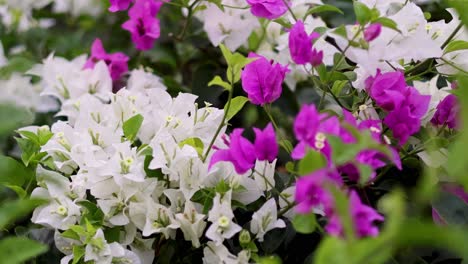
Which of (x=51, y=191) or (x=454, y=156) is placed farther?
(x=51, y=191)

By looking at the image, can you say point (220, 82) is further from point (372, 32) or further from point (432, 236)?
point (432, 236)

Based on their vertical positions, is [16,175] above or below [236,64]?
below

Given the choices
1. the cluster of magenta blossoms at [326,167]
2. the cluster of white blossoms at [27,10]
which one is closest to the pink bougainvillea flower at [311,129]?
the cluster of magenta blossoms at [326,167]

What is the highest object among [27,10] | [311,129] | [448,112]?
[311,129]

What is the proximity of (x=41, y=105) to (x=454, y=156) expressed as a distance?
3.04 feet

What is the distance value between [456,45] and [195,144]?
33cm

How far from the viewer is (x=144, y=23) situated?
1.09m

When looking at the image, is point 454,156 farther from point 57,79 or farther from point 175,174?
point 57,79

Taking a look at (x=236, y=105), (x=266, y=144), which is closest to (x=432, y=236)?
(x=266, y=144)

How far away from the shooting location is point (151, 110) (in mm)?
898

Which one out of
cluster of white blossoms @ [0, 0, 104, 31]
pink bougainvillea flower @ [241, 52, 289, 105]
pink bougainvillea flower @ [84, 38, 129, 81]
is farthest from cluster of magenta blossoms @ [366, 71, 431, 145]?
cluster of white blossoms @ [0, 0, 104, 31]

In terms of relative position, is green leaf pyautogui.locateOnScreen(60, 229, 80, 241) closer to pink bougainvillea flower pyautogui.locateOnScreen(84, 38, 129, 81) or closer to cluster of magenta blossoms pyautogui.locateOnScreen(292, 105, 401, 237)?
cluster of magenta blossoms pyautogui.locateOnScreen(292, 105, 401, 237)

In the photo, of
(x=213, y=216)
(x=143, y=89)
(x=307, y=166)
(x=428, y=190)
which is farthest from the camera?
(x=143, y=89)

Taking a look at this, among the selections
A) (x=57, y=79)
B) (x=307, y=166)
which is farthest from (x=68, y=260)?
(x=57, y=79)
